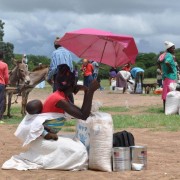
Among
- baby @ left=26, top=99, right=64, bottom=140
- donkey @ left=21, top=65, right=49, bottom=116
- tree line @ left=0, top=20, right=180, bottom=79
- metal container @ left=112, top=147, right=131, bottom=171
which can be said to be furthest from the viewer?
tree line @ left=0, top=20, right=180, bottom=79

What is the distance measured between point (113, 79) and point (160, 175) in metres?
23.9

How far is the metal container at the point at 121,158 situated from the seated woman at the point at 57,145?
0.38 metres

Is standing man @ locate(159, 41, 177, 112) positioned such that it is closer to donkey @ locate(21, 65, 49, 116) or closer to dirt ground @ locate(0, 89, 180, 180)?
donkey @ locate(21, 65, 49, 116)

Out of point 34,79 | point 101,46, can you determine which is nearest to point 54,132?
point 101,46

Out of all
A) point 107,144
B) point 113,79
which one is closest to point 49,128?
point 107,144

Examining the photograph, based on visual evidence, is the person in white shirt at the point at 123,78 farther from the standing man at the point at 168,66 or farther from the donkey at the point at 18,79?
the donkey at the point at 18,79

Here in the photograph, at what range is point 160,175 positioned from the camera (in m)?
6.25

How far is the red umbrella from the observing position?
7770 millimetres

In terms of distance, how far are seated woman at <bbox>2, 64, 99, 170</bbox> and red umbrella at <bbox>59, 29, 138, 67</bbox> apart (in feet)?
4.32

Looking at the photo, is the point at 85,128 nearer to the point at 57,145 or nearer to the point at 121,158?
the point at 57,145

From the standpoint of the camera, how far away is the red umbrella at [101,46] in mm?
7770

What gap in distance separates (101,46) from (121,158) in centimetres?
267

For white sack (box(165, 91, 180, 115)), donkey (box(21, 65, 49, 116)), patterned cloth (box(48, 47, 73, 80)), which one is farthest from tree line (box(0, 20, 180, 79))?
patterned cloth (box(48, 47, 73, 80))

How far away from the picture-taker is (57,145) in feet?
21.6
